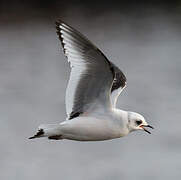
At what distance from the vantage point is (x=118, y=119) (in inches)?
132

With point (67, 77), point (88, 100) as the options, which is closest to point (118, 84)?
point (88, 100)

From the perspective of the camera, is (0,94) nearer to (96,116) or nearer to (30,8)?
(30,8)

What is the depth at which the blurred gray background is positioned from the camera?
20.1 ft

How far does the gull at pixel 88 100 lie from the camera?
3.31 metres

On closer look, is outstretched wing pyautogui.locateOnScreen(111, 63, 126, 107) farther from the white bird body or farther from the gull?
the white bird body

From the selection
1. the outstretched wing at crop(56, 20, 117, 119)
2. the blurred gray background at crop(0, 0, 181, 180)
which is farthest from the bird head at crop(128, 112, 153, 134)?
the blurred gray background at crop(0, 0, 181, 180)

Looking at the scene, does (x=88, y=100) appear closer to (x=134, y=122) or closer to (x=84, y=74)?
(x=84, y=74)

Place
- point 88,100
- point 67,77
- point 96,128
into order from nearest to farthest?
1. point 96,128
2. point 88,100
3. point 67,77

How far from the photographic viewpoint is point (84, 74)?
11.2 feet

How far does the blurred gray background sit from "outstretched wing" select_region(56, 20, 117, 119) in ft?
8.17

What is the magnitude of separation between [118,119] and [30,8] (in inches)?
271

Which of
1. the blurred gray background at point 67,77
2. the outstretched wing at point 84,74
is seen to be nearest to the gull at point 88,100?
the outstretched wing at point 84,74

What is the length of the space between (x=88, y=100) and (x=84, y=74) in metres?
0.13

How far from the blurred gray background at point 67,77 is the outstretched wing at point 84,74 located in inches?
98.0
